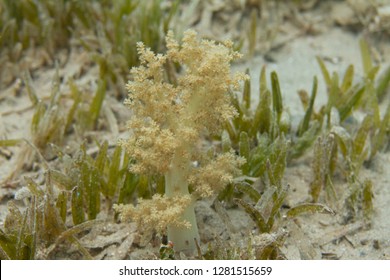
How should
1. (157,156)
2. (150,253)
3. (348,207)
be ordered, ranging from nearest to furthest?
(157,156) → (150,253) → (348,207)

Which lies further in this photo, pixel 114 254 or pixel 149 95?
pixel 114 254

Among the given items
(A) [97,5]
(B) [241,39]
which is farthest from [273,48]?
(A) [97,5]

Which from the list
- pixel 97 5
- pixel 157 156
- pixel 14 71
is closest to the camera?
pixel 157 156

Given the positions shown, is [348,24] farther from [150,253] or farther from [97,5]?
[150,253]

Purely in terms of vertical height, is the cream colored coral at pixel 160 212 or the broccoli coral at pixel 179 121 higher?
the broccoli coral at pixel 179 121

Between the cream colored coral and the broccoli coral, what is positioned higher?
the broccoli coral

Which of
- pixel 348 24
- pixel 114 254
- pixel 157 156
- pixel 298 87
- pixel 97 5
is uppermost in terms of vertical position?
pixel 97 5

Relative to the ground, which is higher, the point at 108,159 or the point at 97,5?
the point at 97,5

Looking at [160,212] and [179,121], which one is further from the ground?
[179,121]
